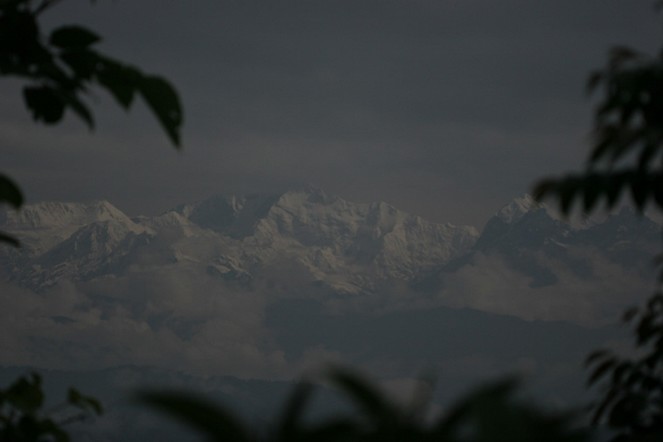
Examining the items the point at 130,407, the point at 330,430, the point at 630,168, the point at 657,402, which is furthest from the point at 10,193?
the point at 657,402

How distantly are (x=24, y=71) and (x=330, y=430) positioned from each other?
7.23 ft

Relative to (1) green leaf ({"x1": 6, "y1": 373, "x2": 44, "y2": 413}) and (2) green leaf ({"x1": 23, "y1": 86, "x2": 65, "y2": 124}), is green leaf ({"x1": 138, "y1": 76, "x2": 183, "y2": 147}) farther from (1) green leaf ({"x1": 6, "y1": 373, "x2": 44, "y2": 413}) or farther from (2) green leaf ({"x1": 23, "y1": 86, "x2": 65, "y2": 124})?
(1) green leaf ({"x1": 6, "y1": 373, "x2": 44, "y2": 413})

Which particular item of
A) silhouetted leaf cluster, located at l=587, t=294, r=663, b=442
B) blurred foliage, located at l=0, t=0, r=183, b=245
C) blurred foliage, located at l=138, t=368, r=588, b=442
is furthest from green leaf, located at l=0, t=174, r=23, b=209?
silhouetted leaf cluster, located at l=587, t=294, r=663, b=442

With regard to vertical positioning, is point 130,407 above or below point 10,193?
below

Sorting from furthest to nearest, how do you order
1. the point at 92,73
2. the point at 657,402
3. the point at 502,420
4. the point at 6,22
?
1. the point at 657,402
2. the point at 92,73
3. the point at 6,22
4. the point at 502,420

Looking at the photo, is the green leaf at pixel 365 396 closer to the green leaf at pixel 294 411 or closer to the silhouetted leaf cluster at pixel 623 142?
the green leaf at pixel 294 411

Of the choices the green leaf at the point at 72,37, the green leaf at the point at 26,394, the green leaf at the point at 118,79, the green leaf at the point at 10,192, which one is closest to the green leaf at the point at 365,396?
the green leaf at the point at 10,192

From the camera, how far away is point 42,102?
305cm

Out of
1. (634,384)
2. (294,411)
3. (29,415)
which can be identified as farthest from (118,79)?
(634,384)

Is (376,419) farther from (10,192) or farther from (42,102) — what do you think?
(42,102)

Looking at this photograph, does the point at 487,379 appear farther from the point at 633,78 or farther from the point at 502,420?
the point at 633,78

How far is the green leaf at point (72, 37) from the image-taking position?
2914 millimetres

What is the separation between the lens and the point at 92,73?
292 cm

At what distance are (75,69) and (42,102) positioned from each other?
31 centimetres
